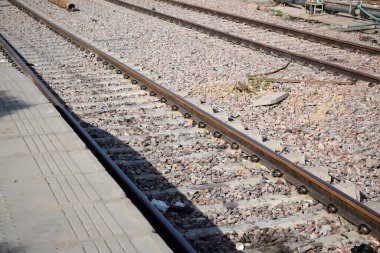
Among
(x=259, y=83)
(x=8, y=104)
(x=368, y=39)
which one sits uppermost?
(x=8, y=104)

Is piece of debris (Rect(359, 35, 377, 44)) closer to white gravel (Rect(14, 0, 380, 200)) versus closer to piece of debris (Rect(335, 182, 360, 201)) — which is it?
white gravel (Rect(14, 0, 380, 200))

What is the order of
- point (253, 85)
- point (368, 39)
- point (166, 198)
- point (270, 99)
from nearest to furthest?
point (166, 198)
point (270, 99)
point (253, 85)
point (368, 39)

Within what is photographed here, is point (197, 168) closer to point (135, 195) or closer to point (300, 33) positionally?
point (135, 195)

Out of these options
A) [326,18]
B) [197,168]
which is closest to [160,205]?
[197,168]

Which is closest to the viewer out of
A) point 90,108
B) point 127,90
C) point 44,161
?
point 44,161

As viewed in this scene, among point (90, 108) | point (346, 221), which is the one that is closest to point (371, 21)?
point (90, 108)

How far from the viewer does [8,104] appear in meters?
7.39

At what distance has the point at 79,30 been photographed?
15570 mm

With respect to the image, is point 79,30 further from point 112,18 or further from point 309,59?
point 309,59

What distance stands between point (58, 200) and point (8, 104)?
3.37 meters

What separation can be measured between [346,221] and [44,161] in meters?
2.86

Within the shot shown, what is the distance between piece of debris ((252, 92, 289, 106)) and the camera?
8586 millimetres

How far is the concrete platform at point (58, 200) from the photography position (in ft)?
12.4

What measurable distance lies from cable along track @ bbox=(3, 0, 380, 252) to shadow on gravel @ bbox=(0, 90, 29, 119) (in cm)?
89
